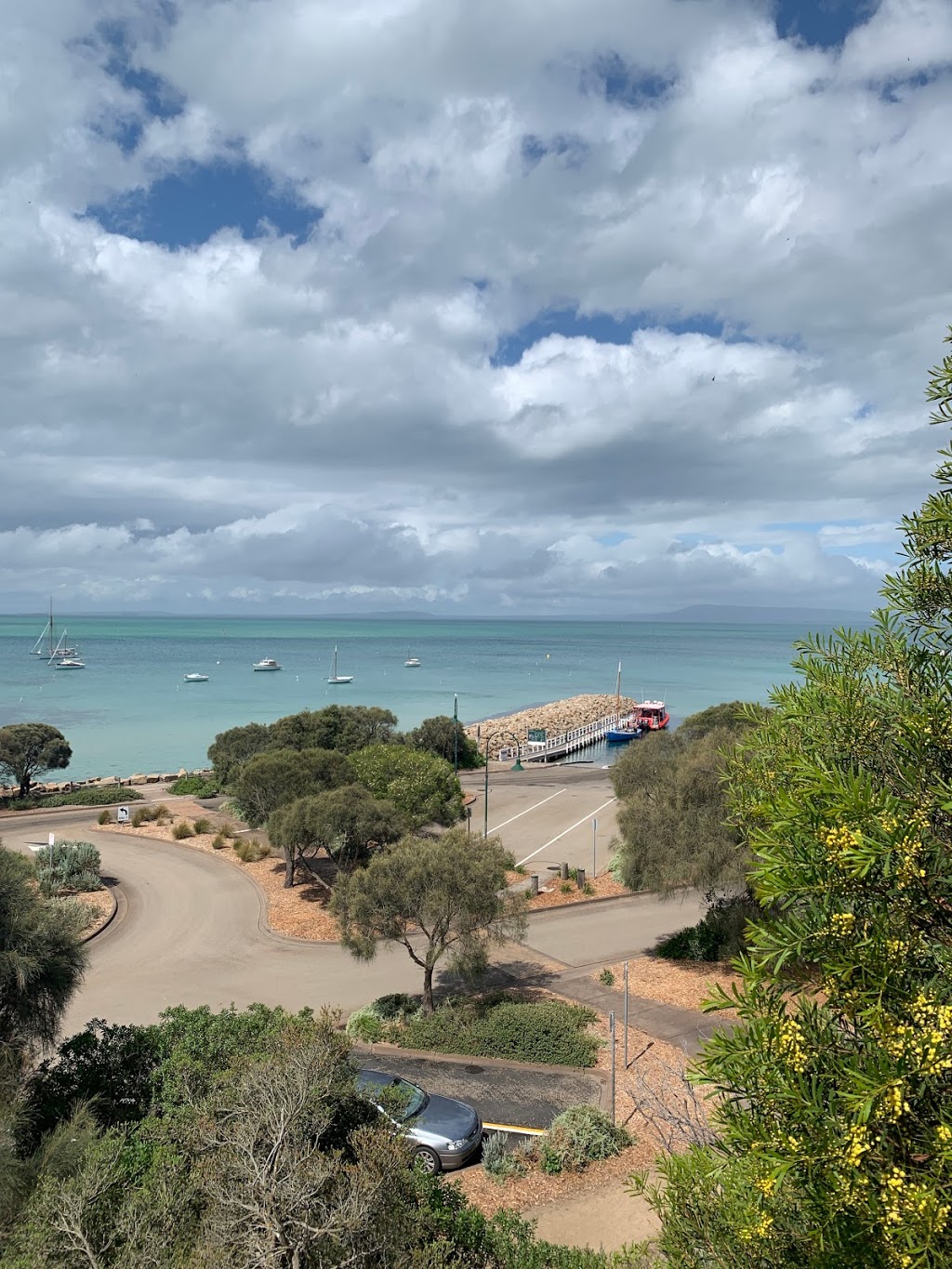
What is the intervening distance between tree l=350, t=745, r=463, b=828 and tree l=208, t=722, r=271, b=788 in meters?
9.75

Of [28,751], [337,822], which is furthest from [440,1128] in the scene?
[28,751]

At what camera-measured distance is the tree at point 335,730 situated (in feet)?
119

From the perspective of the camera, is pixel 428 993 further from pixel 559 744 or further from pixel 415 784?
pixel 559 744

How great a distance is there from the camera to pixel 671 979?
17625 mm

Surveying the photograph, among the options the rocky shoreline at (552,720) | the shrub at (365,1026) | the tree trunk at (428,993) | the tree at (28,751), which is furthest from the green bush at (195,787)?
the tree trunk at (428,993)

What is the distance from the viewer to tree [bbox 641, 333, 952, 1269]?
3.61 meters

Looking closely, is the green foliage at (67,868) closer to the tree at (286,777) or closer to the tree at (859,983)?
the tree at (286,777)

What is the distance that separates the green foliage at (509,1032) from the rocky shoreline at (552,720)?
43494 mm

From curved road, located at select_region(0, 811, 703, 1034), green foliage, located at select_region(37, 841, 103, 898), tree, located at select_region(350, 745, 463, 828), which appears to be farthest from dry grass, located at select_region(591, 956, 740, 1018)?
green foliage, located at select_region(37, 841, 103, 898)

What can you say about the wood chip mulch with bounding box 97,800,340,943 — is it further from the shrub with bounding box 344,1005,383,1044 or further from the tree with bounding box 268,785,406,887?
the shrub with bounding box 344,1005,383,1044

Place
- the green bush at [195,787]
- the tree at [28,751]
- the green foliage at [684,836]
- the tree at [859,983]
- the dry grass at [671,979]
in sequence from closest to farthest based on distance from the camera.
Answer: the tree at [859,983] < the dry grass at [671,979] < the green foliage at [684,836] < the tree at [28,751] < the green bush at [195,787]

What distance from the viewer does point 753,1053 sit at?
4.25 meters

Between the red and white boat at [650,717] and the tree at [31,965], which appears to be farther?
the red and white boat at [650,717]

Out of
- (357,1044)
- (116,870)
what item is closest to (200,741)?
(116,870)
